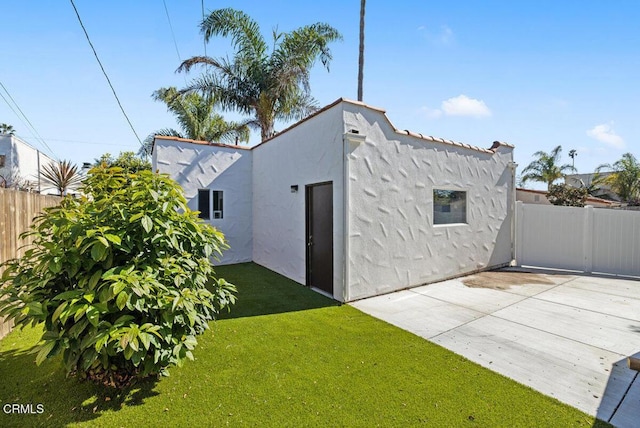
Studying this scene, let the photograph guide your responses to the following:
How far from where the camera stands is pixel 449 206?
829 centimetres

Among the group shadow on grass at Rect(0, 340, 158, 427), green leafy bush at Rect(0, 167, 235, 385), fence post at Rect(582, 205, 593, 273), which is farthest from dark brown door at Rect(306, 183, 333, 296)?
fence post at Rect(582, 205, 593, 273)

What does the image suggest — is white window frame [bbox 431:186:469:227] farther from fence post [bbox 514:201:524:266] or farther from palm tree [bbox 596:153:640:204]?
palm tree [bbox 596:153:640:204]

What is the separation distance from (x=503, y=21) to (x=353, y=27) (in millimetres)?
7497

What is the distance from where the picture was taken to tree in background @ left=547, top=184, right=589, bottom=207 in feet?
51.0

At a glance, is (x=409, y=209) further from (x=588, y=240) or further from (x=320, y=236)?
(x=588, y=240)

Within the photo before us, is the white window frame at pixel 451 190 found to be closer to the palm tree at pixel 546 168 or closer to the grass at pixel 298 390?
the grass at pixel 298 390

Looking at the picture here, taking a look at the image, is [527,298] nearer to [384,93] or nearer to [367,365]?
[367,365]

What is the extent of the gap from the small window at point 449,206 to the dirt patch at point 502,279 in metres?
1.69

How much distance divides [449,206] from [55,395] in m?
8.62

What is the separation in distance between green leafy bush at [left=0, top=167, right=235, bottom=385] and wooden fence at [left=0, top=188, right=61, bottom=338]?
1848mm

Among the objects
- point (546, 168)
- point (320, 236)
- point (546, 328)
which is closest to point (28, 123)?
point (320, 236)

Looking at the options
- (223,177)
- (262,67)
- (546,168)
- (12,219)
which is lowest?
(12,219)

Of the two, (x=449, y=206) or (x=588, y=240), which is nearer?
(x=449, y=206)

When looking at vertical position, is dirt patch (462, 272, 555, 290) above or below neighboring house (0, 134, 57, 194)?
below
